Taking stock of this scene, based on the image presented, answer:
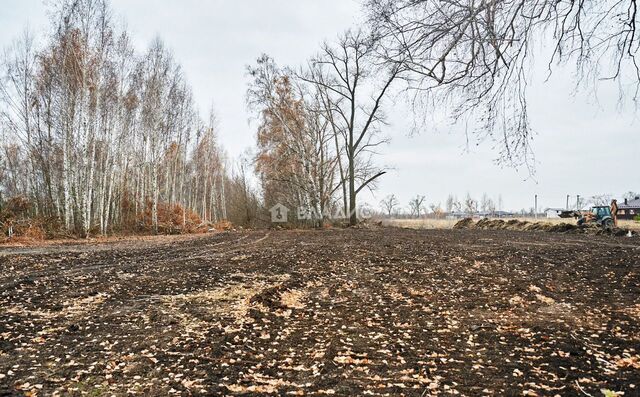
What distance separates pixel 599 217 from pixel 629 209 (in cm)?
4374

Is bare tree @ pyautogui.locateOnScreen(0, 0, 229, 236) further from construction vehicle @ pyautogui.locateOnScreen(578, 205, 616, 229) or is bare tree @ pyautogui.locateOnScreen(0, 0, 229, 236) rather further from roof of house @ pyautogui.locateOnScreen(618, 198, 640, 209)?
roof of house @ pyautogui.locateOnScreen(618, 198, 640, 209)

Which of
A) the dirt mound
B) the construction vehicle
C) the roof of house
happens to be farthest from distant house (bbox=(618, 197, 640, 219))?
the construction vehicle

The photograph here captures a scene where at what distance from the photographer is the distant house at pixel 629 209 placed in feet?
187

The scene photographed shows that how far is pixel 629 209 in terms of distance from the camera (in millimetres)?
59406

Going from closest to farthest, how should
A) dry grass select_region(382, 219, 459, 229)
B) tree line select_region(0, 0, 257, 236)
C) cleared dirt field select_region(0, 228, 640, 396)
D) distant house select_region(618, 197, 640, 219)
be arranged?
cleared dirt field select_region(0, 228, 640, 396) → tree line select_region(0, 0, 257, 236) → dry grass select_region(382, 219, 459, 229) → distant house select_region(618, 197, 640, 219)

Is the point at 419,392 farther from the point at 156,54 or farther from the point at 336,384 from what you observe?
the point at 156,54

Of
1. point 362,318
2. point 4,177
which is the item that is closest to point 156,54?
point 4,177

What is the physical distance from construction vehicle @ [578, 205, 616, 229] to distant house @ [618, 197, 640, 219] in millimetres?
37940

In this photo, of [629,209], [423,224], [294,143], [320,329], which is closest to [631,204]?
[629,209]

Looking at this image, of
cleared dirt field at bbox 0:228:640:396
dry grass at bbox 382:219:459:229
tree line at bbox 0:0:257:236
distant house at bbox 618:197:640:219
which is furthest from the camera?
distant house at bbox 618:197:640:219

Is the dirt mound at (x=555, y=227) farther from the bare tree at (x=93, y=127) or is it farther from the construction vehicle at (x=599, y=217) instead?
the bare tree at (x=93, y=127)

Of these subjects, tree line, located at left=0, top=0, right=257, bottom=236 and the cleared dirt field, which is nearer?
the cleared dirt field

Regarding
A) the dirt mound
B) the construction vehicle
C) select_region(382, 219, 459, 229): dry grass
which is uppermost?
the construction vehicle

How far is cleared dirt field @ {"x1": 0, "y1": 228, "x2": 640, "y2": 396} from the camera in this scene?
11.3 feet
